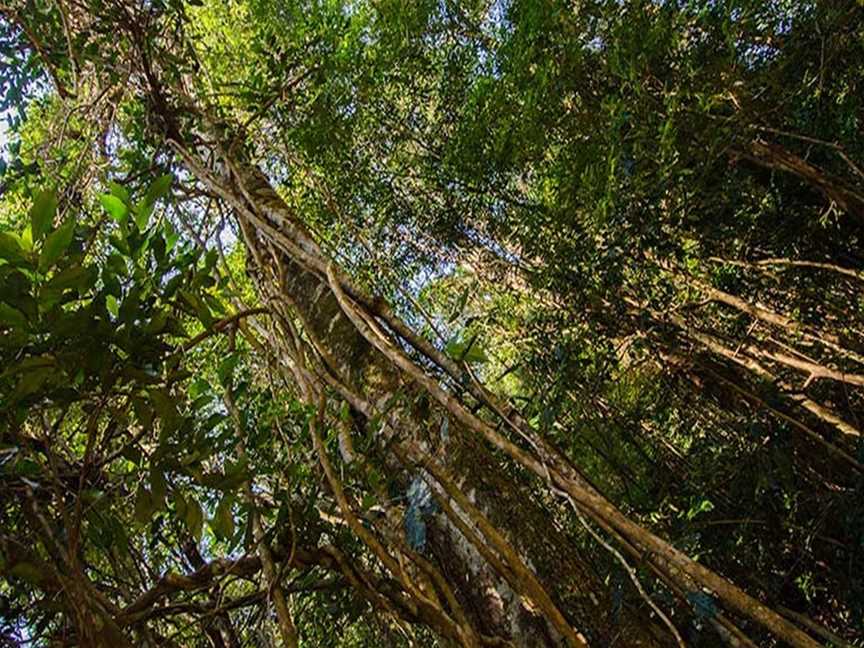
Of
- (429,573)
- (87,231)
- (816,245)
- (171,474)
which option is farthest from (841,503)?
(87,231)

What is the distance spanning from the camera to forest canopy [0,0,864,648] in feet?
3.55

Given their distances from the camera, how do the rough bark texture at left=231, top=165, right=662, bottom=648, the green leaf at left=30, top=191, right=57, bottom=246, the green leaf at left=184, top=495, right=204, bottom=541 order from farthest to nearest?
the rough bark texture at left=231, top=165, right=662, bottom=648 < the green leaf at left=184, top=495, right=204, bottom=541 < the green leaf at left=30, top=191, right=57, bottom=246

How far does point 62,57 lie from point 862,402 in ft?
12.2

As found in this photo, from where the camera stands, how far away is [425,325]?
2588 mm

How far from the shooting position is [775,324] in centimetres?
361

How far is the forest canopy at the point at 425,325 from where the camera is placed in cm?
108

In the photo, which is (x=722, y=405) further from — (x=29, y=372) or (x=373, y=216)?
(x=29, y=372)

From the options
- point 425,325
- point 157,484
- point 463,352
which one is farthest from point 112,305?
point 425,325

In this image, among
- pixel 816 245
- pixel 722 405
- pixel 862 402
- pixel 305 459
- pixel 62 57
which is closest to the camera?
pixel 305 459

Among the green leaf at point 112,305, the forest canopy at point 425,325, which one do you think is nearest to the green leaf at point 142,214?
the forest canopy at point 425,325

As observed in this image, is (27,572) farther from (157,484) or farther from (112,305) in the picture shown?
(112,305)

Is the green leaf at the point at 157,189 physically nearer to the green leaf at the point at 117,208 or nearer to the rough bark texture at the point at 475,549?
the green leaf at the point at 117,208

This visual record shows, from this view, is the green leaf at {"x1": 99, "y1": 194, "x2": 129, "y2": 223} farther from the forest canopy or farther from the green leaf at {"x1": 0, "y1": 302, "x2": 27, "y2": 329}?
the green leaf at {"x1": 0, "y1": 302, "x2": 27, "y2": 329}

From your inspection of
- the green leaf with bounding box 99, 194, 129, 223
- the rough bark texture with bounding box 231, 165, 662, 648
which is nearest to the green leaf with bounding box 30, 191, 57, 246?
the green leaf with bounding box 99, 194, 129, 223
